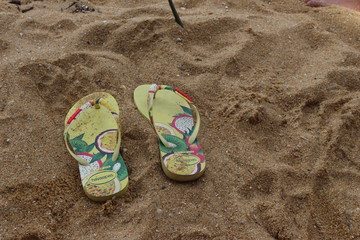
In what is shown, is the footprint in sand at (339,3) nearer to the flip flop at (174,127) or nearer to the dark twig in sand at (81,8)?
the flip flop at (174,127)

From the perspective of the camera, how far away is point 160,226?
1.18 m

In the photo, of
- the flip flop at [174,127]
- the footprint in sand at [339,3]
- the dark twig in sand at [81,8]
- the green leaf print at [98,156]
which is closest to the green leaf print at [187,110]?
the flip flop at [174,127]

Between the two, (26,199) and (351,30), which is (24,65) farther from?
(351,30)

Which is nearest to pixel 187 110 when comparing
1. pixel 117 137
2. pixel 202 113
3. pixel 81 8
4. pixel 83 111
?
pixel 202 113

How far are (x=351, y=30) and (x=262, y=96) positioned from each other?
2.70ft

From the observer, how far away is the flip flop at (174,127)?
1.34 meters

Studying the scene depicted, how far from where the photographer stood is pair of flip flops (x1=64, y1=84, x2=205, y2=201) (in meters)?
1.31

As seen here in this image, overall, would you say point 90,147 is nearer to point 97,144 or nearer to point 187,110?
point 97,144

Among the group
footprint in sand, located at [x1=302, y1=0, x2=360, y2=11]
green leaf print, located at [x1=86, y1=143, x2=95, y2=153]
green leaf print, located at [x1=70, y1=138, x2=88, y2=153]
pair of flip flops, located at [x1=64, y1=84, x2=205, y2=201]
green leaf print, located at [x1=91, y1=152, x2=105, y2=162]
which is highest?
footprint in sand, located at [x1=302, y1=0, x2=360, y2=11]

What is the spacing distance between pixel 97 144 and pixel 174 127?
31 cm

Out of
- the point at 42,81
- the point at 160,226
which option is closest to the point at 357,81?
the point at 160,226

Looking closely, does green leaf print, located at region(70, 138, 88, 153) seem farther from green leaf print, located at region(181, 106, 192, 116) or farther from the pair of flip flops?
green leaf print, located at region(181, 106, 192, 116)

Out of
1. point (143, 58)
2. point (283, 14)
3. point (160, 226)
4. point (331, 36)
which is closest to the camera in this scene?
point (160, 226)

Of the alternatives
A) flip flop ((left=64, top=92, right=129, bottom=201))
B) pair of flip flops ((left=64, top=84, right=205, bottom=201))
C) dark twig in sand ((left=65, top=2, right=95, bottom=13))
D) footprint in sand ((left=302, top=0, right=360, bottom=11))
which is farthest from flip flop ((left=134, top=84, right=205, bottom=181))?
footprint in sand ((left=302, top=0, right=360, bottom=11))
